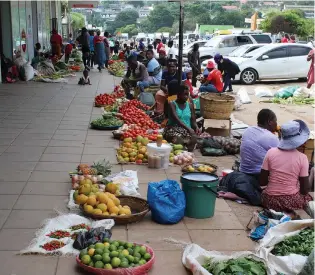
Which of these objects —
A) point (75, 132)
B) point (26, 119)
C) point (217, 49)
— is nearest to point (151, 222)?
point (75, 132)

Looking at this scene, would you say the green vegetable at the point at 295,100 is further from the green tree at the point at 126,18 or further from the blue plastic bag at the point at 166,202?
the green tree at the point at 126,18

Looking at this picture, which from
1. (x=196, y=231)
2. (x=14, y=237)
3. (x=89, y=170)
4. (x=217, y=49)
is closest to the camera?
(x=14, y=237)

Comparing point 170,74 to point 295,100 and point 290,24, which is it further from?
point 290,24

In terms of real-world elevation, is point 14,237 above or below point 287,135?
below

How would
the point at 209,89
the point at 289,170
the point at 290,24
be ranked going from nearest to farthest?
the point at 289,170, the point at 209,89, the point at 290,24

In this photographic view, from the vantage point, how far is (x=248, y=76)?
20328 millimetres

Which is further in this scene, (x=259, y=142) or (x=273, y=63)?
(x=273, y=63)

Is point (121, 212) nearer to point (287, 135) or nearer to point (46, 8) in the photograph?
point (287, 135)

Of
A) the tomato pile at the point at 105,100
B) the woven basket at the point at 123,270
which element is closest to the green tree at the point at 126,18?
the tomato pile at the point at 105,100

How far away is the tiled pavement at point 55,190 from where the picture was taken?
4531mm

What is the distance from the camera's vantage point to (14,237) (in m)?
4.88

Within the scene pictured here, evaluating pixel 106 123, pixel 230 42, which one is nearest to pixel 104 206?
pixel 106 123

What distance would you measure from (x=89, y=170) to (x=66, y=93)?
960 centimetres

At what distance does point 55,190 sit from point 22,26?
54.5ft
